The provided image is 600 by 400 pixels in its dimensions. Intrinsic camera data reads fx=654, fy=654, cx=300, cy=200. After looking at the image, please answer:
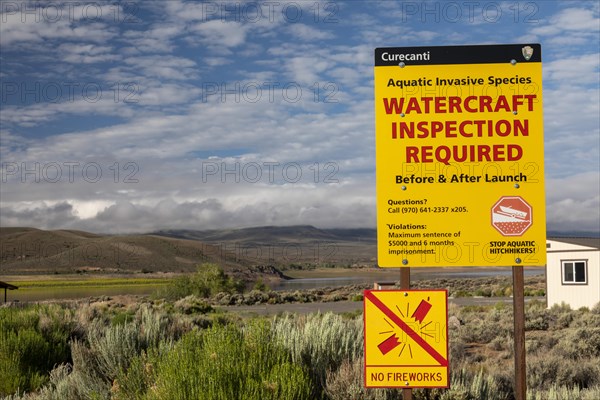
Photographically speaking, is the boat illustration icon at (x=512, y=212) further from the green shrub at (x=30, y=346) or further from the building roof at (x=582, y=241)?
the building roof at (x=582, y=241)

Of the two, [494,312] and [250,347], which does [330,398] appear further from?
[494,312]

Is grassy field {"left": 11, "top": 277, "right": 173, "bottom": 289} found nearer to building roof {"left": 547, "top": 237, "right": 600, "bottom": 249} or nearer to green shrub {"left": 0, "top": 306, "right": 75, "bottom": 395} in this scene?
building roof {"left": 547, "top": 237, "right": 600, "bottom": 249}

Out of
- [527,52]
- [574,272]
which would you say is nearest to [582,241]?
[574,272]

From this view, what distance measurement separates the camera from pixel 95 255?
9725 centimetres

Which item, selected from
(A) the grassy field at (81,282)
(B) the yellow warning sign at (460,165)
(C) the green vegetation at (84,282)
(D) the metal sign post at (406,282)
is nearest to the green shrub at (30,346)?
(D) the metal sign post at (406,282)

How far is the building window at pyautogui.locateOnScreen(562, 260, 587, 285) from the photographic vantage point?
95.3 ft

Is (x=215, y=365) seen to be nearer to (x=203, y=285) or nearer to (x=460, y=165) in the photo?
(x=460, y=165)

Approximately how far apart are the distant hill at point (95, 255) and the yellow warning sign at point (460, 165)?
278ft

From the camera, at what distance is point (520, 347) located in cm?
569

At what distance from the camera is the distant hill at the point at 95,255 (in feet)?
306

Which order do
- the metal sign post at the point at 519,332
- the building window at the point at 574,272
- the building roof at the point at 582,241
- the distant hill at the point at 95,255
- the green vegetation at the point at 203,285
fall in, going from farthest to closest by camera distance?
the distant hill at the point at 95,255
the green vegetation at the point at 203,285
the building roof at the point at 582,241
the building window at the point at 574,272
the metal sign post at the point at 519,332

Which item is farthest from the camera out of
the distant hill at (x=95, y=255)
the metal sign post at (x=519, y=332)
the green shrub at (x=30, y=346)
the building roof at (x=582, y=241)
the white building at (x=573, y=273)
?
the distant hill at (x=95, y=255)

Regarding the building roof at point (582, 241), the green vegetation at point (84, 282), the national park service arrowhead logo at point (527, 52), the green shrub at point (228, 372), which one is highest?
the national park service arrowhead logo at point (527, 52)

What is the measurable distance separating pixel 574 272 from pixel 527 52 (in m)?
26.2
